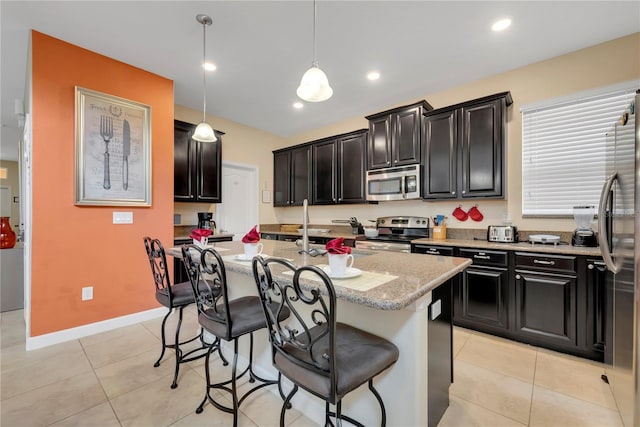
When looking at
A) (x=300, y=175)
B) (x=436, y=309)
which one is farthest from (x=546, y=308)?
(x=300, y=175)

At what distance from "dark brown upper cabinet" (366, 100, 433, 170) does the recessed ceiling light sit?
3.49 feet

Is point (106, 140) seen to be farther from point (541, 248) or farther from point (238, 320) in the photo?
point (541, 248)

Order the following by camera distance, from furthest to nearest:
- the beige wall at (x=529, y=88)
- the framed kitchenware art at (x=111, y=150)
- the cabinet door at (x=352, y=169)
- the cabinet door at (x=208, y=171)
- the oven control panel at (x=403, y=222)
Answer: the cabinet door at (x=352, y=169) → the cabinet door at (x=208, y=171) → the oven control panel at (x=403, y=222) → the framed kitchenware art at (x=111, y=150) → the beige wall at (x=529, y=88)

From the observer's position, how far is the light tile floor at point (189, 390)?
159 cm

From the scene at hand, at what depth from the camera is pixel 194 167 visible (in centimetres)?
394

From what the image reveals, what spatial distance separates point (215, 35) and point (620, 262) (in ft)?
11.4

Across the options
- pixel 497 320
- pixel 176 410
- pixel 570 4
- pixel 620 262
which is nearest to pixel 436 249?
pixel 497 320

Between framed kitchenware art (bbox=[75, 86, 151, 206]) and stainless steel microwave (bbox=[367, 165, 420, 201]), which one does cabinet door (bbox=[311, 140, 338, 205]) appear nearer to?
stainless steel microwave (bbox=[367, 165, 420, 201])

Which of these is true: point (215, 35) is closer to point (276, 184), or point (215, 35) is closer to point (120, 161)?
point (120, 161)

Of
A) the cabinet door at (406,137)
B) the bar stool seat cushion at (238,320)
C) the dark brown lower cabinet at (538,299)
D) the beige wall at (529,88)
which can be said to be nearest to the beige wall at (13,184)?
the bar stool seat cushion at (238,320)

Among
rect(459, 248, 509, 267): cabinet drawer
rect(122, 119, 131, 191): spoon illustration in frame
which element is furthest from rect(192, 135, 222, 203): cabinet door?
rect(459, 248, 509, 267): cabinet drawer

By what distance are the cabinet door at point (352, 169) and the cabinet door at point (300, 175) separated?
27.1 inches

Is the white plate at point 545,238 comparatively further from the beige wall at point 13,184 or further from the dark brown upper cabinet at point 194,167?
the beige wall at point 13,184

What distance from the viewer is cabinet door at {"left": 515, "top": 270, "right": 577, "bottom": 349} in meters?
2.28
